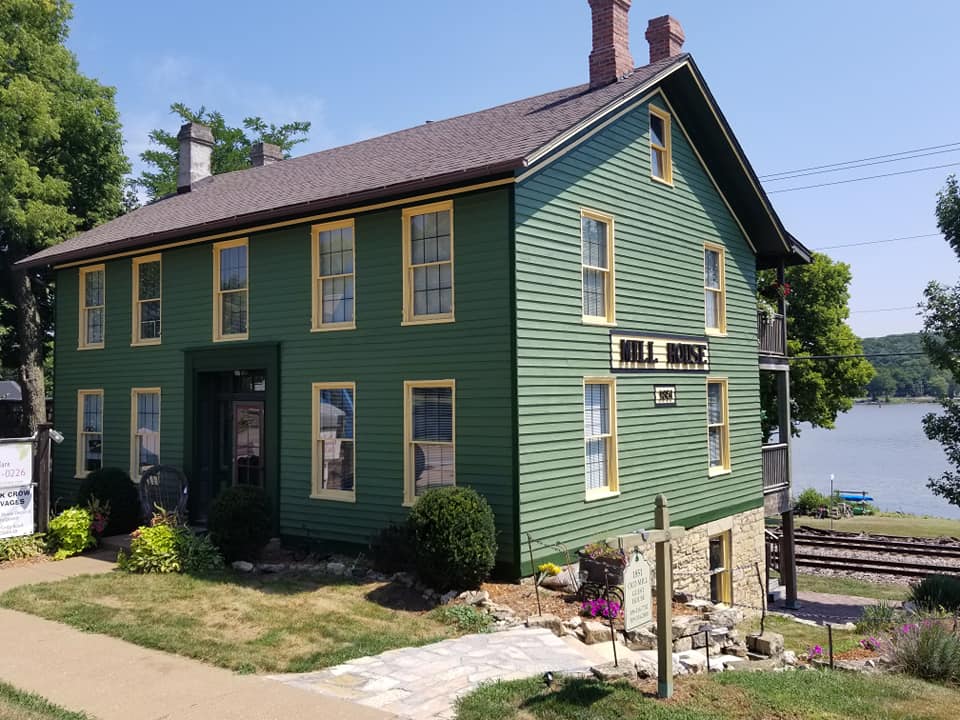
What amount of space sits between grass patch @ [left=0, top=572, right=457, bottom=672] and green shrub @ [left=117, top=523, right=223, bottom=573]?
12.9 inches

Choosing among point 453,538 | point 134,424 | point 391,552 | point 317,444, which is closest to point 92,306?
point 134,424

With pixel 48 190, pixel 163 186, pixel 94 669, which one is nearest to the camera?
pixel 94 669

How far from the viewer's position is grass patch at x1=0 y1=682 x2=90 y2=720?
6.63 metres

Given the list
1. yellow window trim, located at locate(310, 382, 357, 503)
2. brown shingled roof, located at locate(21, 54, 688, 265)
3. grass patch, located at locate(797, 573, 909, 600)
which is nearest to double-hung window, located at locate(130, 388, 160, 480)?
brown shingled roof, located at locate(21, 54, 688, 265)

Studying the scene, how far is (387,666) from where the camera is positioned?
8281 millimetres

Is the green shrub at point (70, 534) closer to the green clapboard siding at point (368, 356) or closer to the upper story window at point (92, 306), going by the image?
the green clapboard siding at point (368, 356)

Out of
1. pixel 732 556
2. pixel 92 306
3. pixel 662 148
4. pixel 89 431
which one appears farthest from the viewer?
pixel 92 306

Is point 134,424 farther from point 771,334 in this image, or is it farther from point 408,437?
point 771,334

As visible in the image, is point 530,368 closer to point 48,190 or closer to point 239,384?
point 239,384

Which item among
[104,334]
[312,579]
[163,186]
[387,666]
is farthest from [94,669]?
[163,186]

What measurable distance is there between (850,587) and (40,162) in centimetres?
2868

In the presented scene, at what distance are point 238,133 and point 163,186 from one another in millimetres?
5551

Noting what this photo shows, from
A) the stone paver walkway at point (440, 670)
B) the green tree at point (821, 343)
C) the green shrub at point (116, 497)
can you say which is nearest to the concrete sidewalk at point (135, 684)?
the stone paver walkway at point (440, 670)

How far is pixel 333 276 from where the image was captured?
550 inches
